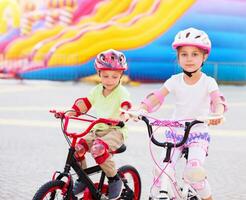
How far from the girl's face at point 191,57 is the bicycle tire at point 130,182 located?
47.3 inches

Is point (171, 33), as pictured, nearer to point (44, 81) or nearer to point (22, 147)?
point (44, 81)

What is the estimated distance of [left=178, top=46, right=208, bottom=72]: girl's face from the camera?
4.45 metres

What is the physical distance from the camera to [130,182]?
217 inches

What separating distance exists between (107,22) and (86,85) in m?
3.61

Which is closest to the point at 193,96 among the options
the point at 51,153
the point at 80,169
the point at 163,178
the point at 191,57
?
the point at 191,57

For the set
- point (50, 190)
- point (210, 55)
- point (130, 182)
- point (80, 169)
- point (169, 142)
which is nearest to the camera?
point (169, 142)

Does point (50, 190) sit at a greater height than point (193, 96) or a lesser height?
lesser

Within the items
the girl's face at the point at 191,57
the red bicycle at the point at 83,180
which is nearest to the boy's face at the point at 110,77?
the red bicycle at the point at 83,180

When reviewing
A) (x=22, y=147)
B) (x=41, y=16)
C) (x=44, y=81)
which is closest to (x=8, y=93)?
(x=44, y=81)

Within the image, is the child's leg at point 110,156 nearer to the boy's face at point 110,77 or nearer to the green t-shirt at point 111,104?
the green t-shirt at point 111,104

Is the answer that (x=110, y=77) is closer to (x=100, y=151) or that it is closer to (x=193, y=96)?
(x=100, y=151)

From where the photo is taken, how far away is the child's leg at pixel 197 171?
4184 millimetres

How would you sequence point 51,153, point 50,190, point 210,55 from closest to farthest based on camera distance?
point 50,190 → point 51,153 → point 210,55

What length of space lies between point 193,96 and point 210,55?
78.1 feet
